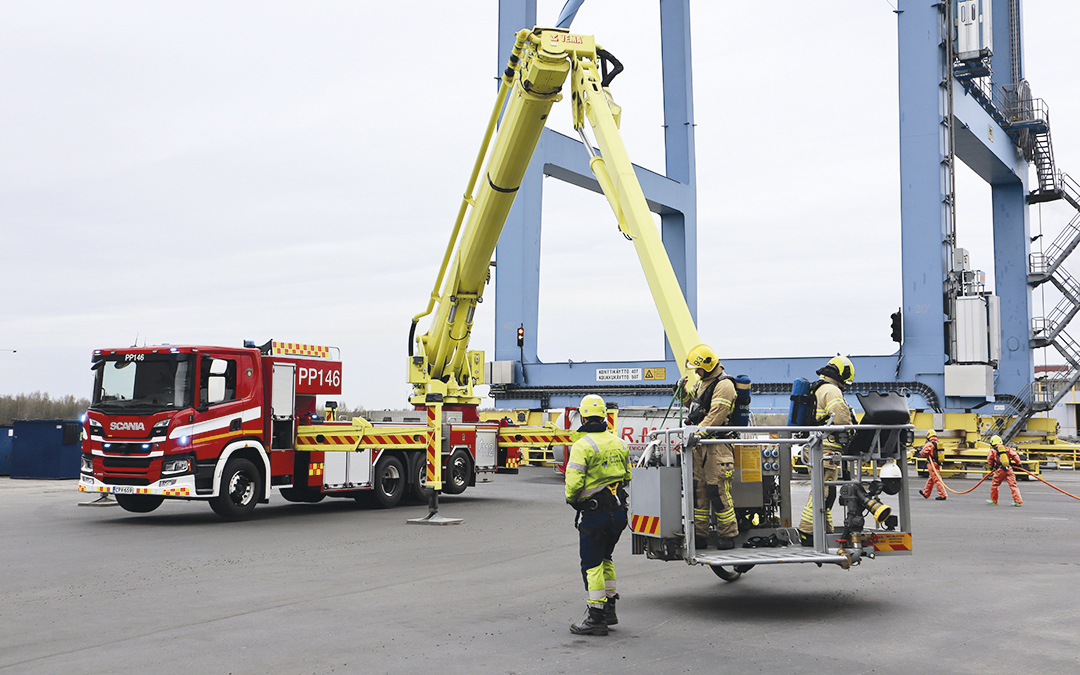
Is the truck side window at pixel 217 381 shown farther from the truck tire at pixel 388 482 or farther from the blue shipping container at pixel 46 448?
the blue shipping container at pixel 46 448

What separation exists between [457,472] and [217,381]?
6.10 m

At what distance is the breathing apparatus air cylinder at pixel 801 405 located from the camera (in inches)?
344

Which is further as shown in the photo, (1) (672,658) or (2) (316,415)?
(2) (316,415)

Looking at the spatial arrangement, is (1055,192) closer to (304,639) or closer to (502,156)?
(502,156)

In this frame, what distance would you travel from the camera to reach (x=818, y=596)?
839cm

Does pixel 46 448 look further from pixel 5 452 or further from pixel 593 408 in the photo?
pixel 593 408

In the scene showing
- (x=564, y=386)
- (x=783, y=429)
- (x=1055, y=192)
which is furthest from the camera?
(x=1055, y=192)

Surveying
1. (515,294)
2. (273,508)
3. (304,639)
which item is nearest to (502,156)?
(273,508)

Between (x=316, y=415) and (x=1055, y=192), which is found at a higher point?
(x=1055, y=192)

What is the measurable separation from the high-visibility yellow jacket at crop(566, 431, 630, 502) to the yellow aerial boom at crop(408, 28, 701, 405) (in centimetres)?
491

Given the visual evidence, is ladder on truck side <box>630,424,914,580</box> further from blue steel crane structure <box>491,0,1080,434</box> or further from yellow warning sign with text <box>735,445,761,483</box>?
blue steel crane structure <box>491,0,1080,434</box>

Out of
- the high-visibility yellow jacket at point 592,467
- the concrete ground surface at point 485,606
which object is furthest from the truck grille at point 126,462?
the high-visibility yellow jacket at point 592,467

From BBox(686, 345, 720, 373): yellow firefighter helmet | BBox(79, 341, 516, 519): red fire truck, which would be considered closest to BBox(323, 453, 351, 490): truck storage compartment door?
BBox(79, 341, 516, 519): red fire truck

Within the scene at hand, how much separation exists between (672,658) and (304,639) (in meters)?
2.61
